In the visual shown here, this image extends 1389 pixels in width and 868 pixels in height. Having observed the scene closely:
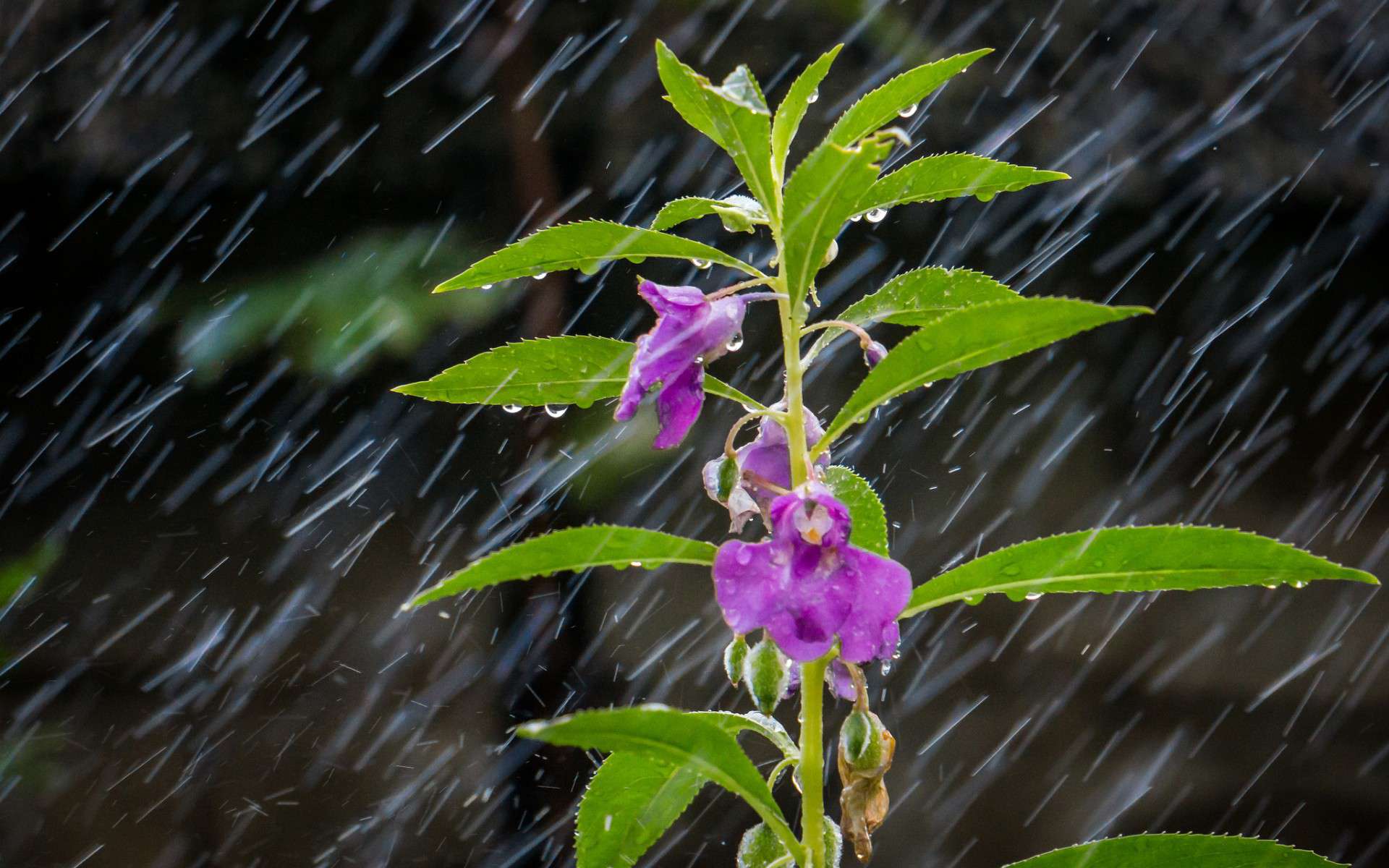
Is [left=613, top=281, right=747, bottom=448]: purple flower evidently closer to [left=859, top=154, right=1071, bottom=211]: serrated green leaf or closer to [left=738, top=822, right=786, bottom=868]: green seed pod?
[left=859, top=154, right=1071, bottom=211]: serrated green leaf

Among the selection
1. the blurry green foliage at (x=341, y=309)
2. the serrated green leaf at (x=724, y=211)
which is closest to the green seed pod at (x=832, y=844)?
the serrated green leaf at (x=724, y=211)

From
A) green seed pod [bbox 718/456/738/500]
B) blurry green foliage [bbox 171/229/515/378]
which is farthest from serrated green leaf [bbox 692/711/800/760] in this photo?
blurry green foliage [bbox 171/229/515/378]

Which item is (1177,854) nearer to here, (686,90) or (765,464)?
(765,464)

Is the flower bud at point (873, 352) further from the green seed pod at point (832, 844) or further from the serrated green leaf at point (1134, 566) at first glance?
the green seed pod at point (832, 844)

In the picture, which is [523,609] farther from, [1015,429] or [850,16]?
[850,16]

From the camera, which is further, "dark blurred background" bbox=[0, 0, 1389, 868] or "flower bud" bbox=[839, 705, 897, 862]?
"dark blurred background" bbox=[0, 0, 1389, 868]

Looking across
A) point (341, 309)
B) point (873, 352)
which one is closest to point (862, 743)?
point (873, 352)
